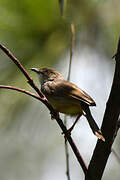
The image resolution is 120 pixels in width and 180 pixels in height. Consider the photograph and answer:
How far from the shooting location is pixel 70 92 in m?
4.02

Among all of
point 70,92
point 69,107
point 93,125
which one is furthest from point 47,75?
point 93,125

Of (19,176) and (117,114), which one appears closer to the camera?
(117,114)

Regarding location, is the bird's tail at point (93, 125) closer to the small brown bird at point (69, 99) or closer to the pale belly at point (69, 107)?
the small brown bird at point (69, 99)

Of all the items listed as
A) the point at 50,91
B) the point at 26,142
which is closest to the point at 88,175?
the point at 50,91

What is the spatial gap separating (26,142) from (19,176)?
0.75 m

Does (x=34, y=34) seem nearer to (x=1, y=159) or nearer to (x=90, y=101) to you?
(x=90, y=101)

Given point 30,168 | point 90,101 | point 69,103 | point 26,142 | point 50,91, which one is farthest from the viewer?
point 30,168

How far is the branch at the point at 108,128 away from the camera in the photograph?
107 inches

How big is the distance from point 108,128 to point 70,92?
4.03ft

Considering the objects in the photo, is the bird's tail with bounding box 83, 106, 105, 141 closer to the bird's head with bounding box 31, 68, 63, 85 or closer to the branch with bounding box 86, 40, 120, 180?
the branch with bounding box 86, 40, 120, 180

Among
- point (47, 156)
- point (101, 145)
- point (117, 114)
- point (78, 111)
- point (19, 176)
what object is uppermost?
point (117, 114)

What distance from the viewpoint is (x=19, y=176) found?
568 centimetres

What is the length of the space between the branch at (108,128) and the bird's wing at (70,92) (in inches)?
32.7

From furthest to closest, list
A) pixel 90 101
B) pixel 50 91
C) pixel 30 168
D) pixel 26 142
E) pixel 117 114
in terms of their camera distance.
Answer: pixel 30 168, pixel 26 142, pixel 50 91, pixel 90 101, pixel 117 114
